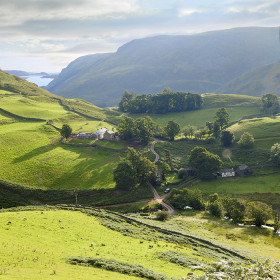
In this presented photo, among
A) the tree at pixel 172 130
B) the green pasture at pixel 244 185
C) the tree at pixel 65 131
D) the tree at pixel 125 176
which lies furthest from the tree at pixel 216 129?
the tree at pixel 65 131

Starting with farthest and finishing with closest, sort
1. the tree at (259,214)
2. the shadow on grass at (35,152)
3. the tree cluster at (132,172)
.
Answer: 1. the shadow on grass at (35,152)
2. the tree cluster at (132,172)
3. the tree at (259,214)

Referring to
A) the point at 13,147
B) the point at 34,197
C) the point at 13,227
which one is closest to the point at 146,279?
the point at 13,227

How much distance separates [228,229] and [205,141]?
79.0 m

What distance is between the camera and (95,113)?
7849 inches

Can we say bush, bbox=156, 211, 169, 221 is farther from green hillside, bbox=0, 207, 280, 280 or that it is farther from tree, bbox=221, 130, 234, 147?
tree, bbox=221, 130, 234, 147

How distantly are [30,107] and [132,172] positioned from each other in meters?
119

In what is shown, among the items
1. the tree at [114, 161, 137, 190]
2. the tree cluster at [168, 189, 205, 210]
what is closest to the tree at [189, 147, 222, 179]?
the tree cluster at [168, 189, 205, 210]

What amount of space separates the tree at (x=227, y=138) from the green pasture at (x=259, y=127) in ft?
35.5

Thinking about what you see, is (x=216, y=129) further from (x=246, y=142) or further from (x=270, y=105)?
(x=270, y=105)

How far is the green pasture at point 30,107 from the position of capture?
6275 inches

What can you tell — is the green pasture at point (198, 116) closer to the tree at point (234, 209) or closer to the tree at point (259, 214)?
the tree at point (234, 209)

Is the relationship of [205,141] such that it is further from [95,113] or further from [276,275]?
[276,275]

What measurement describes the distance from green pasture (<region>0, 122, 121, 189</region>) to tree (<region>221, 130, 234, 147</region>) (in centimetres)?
6000

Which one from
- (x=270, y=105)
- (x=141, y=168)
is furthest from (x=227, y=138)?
(x=270, y=105)
